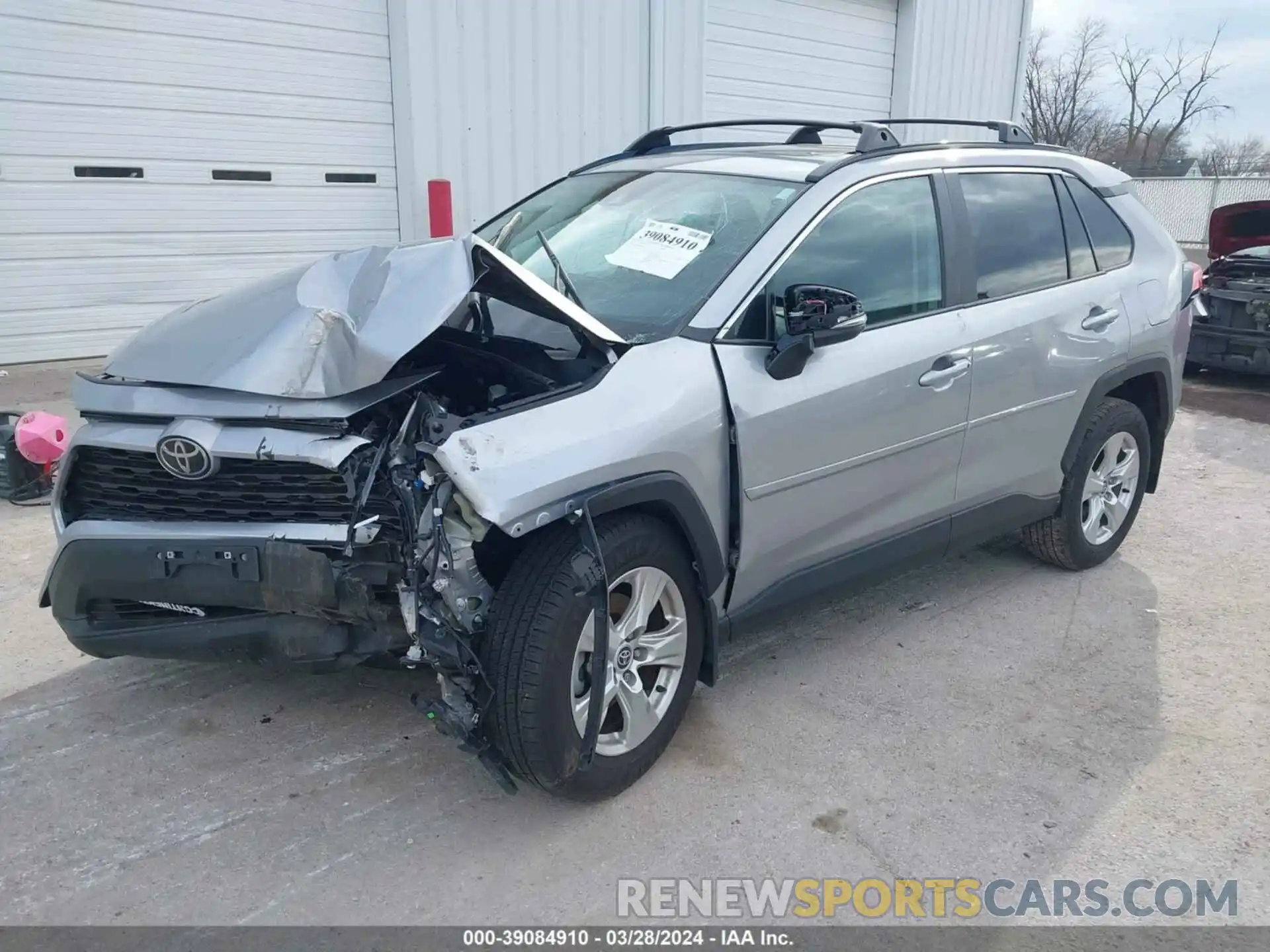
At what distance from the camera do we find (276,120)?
8.28m

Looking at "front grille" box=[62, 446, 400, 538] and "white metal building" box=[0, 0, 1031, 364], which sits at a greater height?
"white metal building" box=[0, 0, 1031, 364]

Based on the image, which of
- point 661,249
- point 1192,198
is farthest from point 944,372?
point 1192,198

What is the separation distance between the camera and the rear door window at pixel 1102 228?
456cm

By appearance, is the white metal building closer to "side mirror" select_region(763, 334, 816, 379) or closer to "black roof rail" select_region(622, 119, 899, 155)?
"black roof rail" select_region(622, 119, 899, 155)

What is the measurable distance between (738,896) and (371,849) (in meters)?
1.02

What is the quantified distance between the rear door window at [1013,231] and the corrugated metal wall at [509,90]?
5.95m

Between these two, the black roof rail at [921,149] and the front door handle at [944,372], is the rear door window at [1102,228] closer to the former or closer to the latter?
the black roof rail at [921,149]

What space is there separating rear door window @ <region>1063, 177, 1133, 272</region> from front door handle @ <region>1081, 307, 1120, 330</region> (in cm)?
22

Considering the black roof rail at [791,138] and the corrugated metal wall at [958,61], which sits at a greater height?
the corrugated metal wall at [958,61]

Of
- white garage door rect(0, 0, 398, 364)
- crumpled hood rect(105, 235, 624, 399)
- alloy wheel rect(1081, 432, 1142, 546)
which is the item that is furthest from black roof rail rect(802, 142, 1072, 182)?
white garage door rect(0, 0, 398, 364)

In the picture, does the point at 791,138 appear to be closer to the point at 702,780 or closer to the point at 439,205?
the point at 702,780

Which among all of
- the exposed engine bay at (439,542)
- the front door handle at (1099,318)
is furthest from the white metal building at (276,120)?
the front door handle at (1099,318)

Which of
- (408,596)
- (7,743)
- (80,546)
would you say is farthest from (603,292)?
(7,743)

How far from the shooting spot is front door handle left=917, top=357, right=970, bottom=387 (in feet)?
12.0
